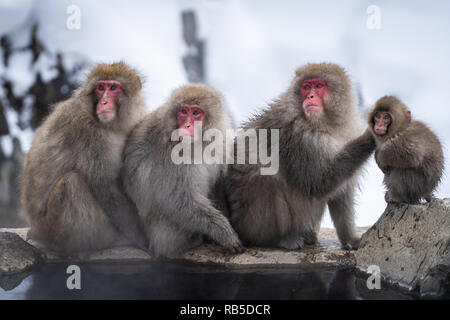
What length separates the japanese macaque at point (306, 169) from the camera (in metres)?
4.14

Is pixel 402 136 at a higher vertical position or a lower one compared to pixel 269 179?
higher

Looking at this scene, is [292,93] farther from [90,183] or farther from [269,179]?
[90,183]

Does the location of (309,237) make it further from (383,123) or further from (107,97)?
(107,97)

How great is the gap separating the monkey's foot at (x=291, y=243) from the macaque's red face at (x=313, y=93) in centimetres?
107

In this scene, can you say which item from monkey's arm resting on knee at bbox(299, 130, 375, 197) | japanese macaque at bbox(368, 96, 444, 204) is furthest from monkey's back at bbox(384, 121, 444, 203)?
monkey's arm resting on knee at bbox(299, 130, 375, 197)

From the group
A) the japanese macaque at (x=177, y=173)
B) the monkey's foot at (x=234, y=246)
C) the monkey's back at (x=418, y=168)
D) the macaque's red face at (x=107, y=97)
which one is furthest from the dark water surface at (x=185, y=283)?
the macaque's red face at (x=107, y=97)

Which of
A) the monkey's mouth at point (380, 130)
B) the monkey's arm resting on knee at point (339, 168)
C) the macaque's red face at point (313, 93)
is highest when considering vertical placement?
the macaque's red face at point (313, 93)

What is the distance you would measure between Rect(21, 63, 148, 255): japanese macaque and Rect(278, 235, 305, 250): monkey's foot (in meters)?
1.22

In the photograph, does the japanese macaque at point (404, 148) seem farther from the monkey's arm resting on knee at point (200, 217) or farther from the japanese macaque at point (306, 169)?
the monkey's arm resting on knee at point (200, 217)

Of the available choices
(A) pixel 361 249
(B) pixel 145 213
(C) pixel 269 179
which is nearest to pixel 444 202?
(A) pixel 361 249

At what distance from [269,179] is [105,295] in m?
1.53

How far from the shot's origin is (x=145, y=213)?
437cm

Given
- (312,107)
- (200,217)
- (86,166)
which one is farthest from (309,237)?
(86,166)

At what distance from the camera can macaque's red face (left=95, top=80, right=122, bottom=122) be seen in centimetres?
411
